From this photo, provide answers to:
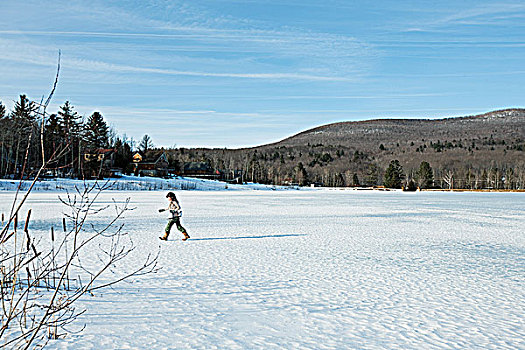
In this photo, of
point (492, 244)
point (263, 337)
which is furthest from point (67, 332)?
point (492, 244)

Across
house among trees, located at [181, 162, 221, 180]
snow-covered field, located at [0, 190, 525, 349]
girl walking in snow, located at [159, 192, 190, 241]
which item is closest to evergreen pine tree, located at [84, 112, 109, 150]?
house among trees, located at [181, 162, 221, 180]

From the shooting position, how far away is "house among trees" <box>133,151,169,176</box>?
3524 inches

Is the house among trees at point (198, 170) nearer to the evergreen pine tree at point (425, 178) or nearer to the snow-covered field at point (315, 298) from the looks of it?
the evergreen pine tree at point (425, 178)

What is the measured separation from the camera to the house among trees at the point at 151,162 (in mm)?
89500

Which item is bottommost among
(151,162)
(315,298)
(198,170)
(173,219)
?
(315,298)

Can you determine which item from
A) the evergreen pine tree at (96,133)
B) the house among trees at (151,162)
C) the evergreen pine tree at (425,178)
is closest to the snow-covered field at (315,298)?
the evergreen pine tree at (96,133)

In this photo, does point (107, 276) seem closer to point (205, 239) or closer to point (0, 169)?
point (205, 239)

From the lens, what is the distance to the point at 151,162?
91375 millimetres

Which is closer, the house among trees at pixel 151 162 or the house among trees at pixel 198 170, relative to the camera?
the house among trees at pixel 151 162

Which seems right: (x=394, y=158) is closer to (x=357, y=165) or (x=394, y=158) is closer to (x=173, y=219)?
(x=357, y=165)

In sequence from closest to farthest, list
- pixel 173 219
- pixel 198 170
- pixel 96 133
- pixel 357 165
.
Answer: pixel 173 219
pixel 96 133
pixel 198 170
pixel 357 165

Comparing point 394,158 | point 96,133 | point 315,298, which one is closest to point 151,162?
point 96,133

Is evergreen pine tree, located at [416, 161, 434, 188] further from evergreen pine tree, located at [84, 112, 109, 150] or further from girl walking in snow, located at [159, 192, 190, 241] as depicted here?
girl walking in snow, located at [159, 192, 190, 241]

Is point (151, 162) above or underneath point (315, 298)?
above
